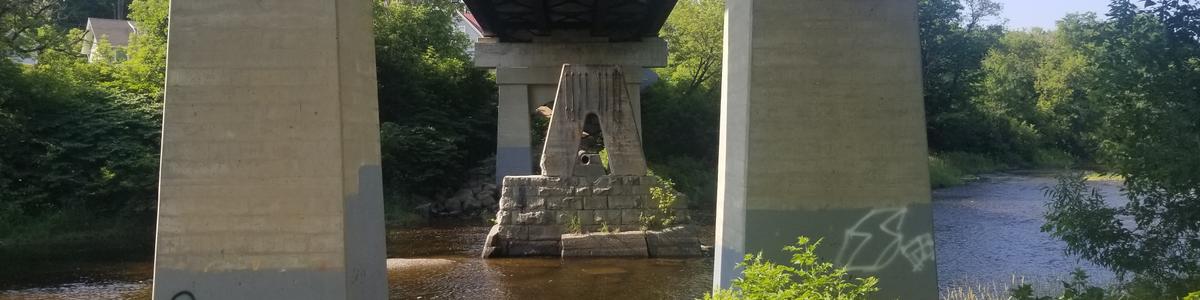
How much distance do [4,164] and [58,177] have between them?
1.06 metres

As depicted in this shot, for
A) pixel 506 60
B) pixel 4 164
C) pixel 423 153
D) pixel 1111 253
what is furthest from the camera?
pixel 423 153

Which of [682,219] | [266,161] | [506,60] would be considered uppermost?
[506,60]

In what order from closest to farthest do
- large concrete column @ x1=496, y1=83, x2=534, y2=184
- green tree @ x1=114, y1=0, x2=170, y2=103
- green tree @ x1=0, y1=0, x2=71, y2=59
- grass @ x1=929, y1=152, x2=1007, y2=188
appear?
green tree @ x1=0, y1=0, x2=71, y2=59 < green tree @ x1=114, y1=0, x2=170, y2=103 < large concrete column @ x1=496, y1=83, x2=534, y2=184 < grass @ x1=929, y1=152, x2=1007, y2=188

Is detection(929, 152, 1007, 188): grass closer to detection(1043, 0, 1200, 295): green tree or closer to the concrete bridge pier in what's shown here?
the concrete bridge pier

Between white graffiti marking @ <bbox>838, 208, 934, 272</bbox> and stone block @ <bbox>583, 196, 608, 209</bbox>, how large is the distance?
962cm

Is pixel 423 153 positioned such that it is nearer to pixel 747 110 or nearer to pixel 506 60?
pixel 506 60

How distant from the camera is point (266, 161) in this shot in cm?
760

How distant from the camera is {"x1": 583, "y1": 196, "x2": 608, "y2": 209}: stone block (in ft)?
56.7

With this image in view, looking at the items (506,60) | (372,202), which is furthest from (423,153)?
(372,202)

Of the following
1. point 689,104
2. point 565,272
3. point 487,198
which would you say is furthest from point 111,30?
point 565,272

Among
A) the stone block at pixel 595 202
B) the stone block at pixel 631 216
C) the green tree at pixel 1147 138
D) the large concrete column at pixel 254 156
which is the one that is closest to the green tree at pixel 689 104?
the stone block at pixel 631 216

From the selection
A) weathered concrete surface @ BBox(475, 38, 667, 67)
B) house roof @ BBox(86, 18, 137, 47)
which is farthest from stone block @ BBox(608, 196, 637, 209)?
house roof @ BBox(86, 18, 137, 47)

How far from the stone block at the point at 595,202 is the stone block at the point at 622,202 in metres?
0.09

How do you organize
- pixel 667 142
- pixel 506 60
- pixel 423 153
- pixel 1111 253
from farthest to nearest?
pixel 667 142 < pixel 423 153 < pixel 506 60 < pixel 1111 253
